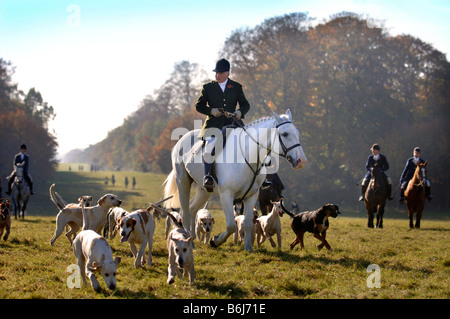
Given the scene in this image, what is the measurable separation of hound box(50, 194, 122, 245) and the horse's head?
364cm

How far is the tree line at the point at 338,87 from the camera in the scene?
128 feet

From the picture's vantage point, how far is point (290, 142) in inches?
344

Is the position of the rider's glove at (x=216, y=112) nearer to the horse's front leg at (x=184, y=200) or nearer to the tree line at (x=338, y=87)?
the horse's front leg at (x=184, y=200)

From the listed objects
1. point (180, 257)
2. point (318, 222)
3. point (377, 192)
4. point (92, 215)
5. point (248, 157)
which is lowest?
point (180, 257)

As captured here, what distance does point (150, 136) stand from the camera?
7556cm

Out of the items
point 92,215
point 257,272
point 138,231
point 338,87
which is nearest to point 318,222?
point 257,272

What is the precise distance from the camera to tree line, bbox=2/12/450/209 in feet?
128

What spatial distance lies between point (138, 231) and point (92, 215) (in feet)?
6.39

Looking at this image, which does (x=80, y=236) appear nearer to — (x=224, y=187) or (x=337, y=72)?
(x=224, y=187)

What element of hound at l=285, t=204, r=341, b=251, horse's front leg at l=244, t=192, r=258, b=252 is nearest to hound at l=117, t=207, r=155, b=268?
horse's front leg at l=244, t=192, r=258, b=252

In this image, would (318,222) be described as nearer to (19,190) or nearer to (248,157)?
(248,157)

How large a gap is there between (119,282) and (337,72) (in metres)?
37.1

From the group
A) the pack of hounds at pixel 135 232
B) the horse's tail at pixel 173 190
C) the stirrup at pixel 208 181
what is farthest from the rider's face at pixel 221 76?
the pack of hounds at pixel 135 232

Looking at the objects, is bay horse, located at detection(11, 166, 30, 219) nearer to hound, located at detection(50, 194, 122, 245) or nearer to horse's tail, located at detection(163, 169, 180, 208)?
hound, located at detection(50, 194, 122, 245)
